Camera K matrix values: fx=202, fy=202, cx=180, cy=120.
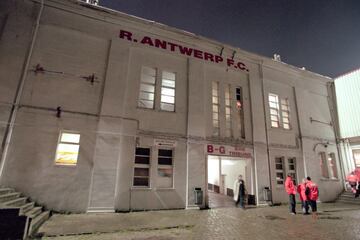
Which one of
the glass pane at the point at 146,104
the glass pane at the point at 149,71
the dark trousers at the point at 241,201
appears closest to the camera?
→ the dark trousers at the point at 241,201

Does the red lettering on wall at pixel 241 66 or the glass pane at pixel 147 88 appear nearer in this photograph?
the glass pane at pixel 147 88

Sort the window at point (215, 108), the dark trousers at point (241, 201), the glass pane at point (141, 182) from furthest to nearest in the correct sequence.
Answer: the window at point (215, 108) → the dark trousers at point (241, 201) → the glass pane at point (141, 182)

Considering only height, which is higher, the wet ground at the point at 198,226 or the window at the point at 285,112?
the window at the point at 285,112

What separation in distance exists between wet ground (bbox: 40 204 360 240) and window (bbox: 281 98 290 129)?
6645 mm

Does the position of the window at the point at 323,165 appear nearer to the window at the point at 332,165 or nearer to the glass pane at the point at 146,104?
the window at the point at 332,165

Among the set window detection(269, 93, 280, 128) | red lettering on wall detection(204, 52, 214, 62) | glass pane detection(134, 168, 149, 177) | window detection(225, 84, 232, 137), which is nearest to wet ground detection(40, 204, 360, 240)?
glass pane detection(134, 168, 149, 177)

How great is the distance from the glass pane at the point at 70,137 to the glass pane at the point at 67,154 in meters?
0.19

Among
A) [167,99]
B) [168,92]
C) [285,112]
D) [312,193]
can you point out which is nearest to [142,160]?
[167,99]

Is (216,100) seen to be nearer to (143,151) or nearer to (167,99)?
(167,99)

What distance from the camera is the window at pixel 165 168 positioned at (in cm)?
1006

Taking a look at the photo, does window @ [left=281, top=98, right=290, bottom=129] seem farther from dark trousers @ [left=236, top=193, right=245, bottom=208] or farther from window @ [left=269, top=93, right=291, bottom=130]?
dark trousers @ [left=236, top=193, right=245, bottom=208]

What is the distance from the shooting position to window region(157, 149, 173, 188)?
33.0ft

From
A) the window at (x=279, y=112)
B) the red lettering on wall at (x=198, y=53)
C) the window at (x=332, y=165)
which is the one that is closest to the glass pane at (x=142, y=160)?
the red lettering on wall at (x=198, y=53)

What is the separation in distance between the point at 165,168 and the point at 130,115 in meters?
3.20
